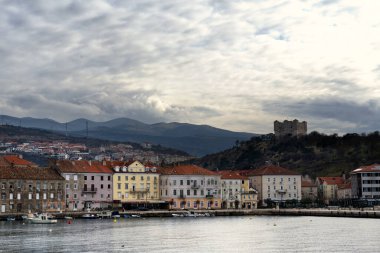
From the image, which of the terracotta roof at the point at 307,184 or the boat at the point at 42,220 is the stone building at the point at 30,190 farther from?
the terracotta roof at the point at 307,184

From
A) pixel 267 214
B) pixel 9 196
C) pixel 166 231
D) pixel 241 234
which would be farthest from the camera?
pixel 267 214

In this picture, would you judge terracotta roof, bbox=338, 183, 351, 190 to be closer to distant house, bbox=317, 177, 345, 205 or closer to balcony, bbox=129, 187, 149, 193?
distant house, bbox=317, 177, 345, 205

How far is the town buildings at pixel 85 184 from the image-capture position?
12538 cm

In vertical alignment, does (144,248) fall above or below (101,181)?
below

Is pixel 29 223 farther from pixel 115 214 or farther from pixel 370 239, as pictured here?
pixel 370 239

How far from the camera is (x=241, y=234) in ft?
257

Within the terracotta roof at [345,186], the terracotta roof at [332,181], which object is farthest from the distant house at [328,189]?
the terracotta roof at [345,186]

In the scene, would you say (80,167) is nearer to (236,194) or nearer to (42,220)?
(42,220)

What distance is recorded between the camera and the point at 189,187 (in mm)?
136250

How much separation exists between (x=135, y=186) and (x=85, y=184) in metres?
10.9

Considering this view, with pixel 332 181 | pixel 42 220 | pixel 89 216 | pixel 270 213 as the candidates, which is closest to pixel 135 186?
pixel 89 216

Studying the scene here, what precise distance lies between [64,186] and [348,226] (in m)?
54.3

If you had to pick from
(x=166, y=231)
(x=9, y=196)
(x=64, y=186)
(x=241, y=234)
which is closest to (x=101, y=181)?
(x=64, y=186)

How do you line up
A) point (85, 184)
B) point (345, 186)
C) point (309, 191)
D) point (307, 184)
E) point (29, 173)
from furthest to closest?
point (307, 184), point (309, 191), point (345, 186), point (85, 184), point (29, 173)
